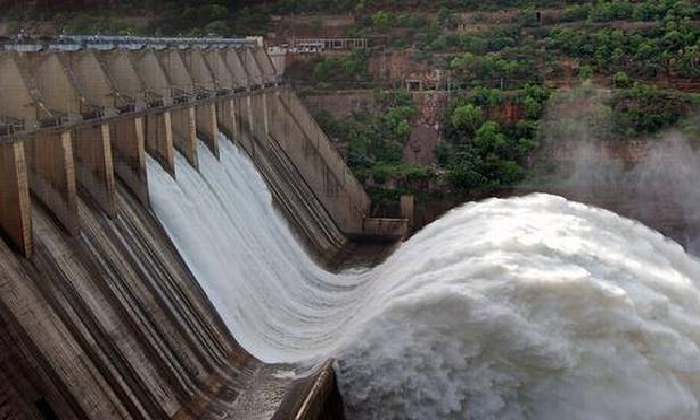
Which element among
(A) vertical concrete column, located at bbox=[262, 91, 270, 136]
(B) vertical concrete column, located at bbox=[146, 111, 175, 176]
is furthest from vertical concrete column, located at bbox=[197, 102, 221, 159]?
(A) vertical concrete column, located at bbox=[262, 91, 270, 136]

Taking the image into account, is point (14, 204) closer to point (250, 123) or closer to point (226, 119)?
point (226, 119)

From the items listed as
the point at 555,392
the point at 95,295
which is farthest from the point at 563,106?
the point at 95,295

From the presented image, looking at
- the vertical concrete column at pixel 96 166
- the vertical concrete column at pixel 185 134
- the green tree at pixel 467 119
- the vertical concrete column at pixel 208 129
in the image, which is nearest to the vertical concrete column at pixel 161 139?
the vertical concrete column at pixel 185 134

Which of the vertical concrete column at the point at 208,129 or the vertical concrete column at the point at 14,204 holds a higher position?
the vertical concrete column at the point at 14,204

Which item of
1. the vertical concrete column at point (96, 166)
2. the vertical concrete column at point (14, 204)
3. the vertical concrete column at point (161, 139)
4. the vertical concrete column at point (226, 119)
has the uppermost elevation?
the vertical concrete column at point (14, 204)

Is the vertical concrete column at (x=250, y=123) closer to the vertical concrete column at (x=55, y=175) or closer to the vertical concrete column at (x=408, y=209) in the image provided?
the vertical concrete column at (x=408, y=209)

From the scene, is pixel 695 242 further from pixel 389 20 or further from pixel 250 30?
pixel 250 30

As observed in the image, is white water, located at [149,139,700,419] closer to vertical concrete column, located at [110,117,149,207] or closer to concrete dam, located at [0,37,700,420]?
concrete dam, located at [0,37,700,420]
